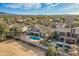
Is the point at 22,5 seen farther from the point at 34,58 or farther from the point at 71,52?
the point at 71,52

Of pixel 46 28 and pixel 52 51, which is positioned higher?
pixel 46 28

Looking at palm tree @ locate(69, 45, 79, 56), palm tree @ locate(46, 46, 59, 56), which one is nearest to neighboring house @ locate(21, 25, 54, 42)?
palm tree @ locate(46, 46, 59, 56)

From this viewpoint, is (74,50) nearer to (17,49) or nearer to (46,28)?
(46,28)

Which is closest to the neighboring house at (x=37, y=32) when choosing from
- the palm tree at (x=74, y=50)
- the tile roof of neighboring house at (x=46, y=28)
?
the tile roof of neighboring house at (x=46, y=28)

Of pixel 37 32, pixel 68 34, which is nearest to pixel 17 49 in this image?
pixel 37 32

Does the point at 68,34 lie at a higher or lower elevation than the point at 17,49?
higher

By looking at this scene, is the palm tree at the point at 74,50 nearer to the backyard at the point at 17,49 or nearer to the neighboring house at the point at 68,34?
the neighboring house at the point at 68,34

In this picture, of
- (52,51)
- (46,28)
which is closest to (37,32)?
(46,28)

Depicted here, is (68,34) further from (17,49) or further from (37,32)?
(17,49)

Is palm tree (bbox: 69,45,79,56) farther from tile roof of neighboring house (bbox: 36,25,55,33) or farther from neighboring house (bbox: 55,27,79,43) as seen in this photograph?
tile roof of neighboring house (bbox: 36,25,55,33)
